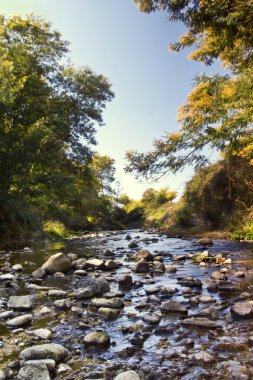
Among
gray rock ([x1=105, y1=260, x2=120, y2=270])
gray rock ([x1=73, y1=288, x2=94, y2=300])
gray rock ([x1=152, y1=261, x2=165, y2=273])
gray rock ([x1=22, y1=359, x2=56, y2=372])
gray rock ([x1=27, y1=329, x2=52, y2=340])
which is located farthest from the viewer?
gray rock ([x1=105, y1=260, x2=120, y2=270])

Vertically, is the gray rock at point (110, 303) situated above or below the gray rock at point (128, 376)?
above

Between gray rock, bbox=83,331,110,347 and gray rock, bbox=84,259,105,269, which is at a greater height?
gray rock, bbox=84,259,105,269

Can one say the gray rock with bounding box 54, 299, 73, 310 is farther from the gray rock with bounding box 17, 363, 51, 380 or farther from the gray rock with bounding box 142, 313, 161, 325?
the gray rock with bounding box 17, 363, 51, 380

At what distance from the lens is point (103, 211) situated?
37.2 m

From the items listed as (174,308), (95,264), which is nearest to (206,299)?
(174,308)

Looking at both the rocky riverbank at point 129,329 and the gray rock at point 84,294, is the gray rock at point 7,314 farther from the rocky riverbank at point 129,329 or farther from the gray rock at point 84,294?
the gray rock at point 84,294

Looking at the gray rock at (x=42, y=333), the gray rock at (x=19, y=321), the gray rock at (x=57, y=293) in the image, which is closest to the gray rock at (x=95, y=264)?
the gray rock at (x=57, y=293)

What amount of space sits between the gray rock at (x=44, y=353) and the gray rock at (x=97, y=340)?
322mm

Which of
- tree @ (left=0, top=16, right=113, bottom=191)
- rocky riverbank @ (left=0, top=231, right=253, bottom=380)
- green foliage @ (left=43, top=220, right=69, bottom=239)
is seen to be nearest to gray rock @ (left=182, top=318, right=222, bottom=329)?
rocky riverbank @ (left=0, top=231, right=253, bottom=380)

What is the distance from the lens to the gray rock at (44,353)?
3.17m

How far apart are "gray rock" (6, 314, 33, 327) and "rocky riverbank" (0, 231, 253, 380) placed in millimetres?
12

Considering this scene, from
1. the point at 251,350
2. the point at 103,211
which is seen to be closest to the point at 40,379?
the point at 251,350

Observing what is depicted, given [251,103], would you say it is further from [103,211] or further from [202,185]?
[103,211]

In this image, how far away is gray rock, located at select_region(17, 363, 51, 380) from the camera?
9.09 feet
